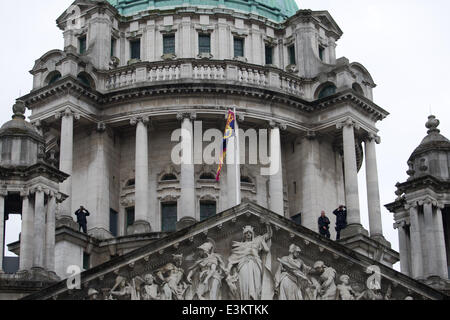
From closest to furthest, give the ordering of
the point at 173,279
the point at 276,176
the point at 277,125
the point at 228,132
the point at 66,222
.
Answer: the point at 173,279
the point at 66,222
the point at 228,132
the point at 276,176
the point at 277,125

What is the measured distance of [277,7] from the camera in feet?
225

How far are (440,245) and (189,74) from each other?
19426 millimetres

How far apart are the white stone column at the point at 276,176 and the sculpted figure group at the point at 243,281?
55.5 feet

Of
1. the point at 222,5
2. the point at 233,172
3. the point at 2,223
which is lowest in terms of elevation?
the point at 2,223

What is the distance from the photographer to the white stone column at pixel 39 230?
44.0 metres

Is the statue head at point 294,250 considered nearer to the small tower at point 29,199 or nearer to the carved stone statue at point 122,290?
the carved stone statue at point 122,290

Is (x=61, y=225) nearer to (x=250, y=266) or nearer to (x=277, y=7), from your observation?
(x=250, y=266)

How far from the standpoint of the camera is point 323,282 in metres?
42.5

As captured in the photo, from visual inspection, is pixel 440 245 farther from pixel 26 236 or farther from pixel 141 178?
pixel 141 178

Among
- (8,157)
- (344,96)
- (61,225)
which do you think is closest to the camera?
(8,157)

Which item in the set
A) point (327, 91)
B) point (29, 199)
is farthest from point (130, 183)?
point (29, 199)

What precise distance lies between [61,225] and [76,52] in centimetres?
1064

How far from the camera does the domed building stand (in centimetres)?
5912
